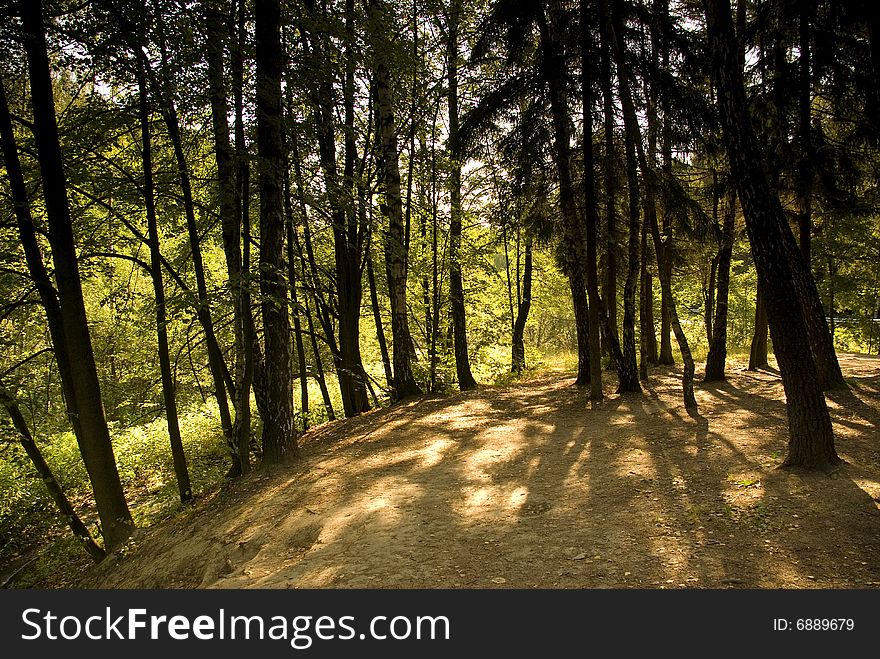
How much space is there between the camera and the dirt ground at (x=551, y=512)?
382 cm

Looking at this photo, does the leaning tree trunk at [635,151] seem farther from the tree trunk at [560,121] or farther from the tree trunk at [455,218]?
the tree trunk at [455,218]

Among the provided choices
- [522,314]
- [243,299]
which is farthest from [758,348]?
[243,299]

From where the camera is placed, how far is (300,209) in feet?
28.2

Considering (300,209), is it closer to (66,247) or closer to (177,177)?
(177,177)

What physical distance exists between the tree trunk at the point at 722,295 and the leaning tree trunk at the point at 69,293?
12167 millimetres

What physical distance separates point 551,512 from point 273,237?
5.47 m

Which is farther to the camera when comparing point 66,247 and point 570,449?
point 570,449

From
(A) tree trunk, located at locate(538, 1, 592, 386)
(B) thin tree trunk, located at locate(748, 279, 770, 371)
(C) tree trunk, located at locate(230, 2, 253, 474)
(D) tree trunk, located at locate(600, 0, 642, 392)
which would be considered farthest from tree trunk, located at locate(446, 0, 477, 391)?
(B) thin tree trunk, located at locate(748, 279, 770, 371)

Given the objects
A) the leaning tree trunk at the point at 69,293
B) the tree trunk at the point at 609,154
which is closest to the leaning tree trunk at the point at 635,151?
the tree trunk at the point at 609,154

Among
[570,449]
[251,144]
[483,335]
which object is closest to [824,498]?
[570,449]

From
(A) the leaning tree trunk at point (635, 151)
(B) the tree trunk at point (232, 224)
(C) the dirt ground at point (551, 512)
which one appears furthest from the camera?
(A) the leaning tree trunk at point (635, 151)

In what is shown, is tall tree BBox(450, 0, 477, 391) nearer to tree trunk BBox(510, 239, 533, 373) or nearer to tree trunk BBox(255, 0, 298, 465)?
tree trunk BBox(510, 239, 533, 373)

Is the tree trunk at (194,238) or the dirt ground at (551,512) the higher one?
the tree trunk at (194,238)

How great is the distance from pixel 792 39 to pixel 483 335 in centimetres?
1286
